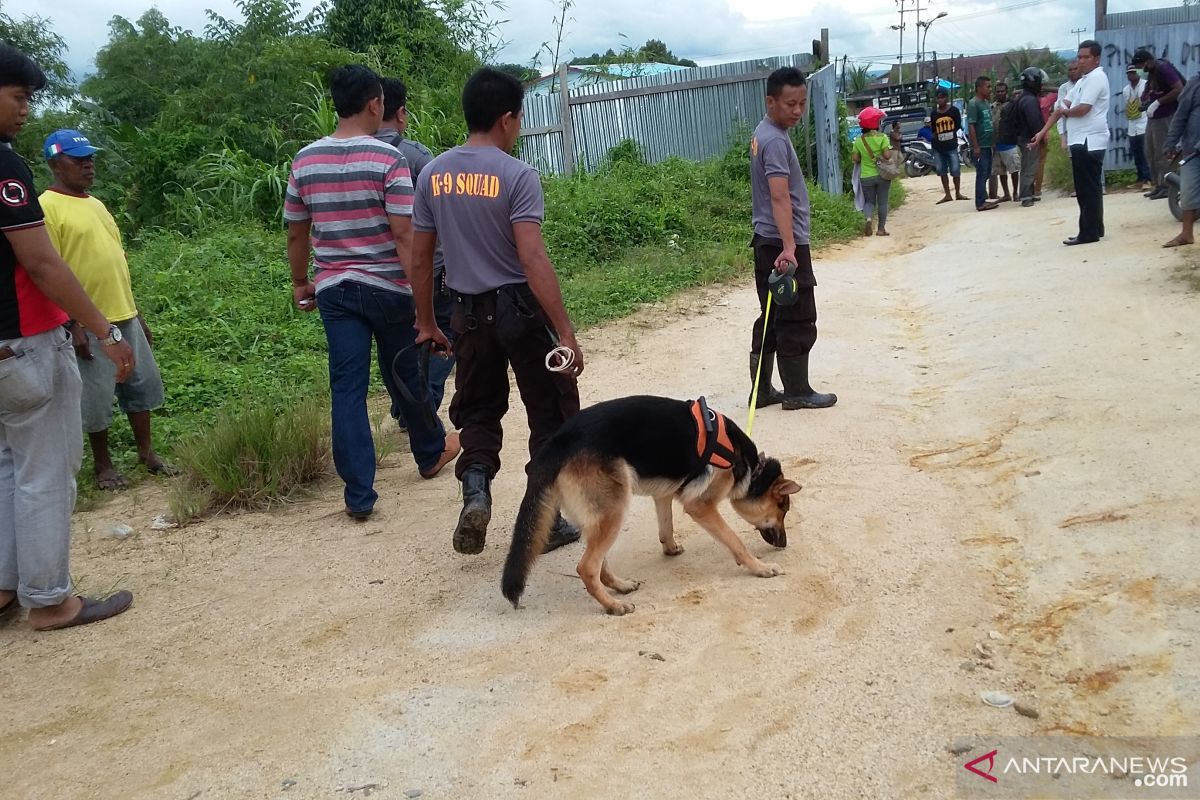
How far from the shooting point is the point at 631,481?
3729 millimetres

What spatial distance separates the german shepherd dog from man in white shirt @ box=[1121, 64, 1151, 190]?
1059cm

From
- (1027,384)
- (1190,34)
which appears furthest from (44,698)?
(1190,34)

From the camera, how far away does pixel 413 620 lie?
3859mm

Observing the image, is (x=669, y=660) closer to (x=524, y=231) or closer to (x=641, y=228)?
(x=524, y=231)

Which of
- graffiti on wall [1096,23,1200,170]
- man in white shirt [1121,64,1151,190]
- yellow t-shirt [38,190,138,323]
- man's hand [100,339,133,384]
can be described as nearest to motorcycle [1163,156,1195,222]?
man in white shirt [1121,64,1151,190]

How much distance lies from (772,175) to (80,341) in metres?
4.07

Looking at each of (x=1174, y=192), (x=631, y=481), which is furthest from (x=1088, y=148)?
(x=631, y=481)

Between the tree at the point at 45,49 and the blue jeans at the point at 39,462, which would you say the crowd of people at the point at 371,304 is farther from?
the tree at the point at 45,49

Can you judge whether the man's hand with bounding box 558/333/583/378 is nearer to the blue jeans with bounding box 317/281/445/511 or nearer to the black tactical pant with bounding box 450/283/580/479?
the black tactical pant with bounding box 450/283/580/479

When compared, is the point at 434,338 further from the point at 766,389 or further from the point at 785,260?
the point at 766,389

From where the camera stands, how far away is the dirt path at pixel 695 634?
281 centimetres

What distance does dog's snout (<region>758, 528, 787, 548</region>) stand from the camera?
4.14 m

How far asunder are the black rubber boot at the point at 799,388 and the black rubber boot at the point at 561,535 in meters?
2.21

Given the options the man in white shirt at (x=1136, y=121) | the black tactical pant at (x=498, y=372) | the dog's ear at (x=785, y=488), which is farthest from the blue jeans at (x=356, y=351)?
the man in white shirt at (x=1136, y=121)
